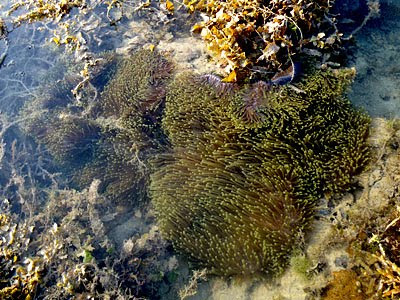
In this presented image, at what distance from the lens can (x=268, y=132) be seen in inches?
166

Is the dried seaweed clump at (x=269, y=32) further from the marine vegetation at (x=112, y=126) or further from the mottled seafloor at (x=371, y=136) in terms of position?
the marine vegetation at (x=112, y=126)

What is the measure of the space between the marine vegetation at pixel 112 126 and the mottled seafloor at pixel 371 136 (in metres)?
0.48

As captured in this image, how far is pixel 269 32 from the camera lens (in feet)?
15.3

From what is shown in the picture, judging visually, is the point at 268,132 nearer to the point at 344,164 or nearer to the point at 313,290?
the point at 344,164

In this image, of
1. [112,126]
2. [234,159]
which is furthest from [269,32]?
[112,126]

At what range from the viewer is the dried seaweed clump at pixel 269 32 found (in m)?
4.63

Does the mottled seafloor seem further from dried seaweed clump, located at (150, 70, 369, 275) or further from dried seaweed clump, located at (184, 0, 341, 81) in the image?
dried seaweed clump, located at (184, 0, 341, 81)

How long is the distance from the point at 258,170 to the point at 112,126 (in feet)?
9.17

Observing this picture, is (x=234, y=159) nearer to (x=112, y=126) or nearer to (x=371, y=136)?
(x=371, y=136)

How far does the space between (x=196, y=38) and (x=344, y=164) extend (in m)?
3.42

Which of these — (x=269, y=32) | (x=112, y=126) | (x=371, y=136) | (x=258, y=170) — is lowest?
(x=112, y=126)

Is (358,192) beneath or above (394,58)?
beneath

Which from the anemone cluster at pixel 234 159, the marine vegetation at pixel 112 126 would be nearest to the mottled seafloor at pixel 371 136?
the anemone cluster at pixel 234 159

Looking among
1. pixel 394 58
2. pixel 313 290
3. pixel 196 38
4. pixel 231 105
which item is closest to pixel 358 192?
pixel 313 290
